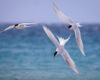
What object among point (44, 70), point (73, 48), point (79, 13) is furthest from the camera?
point (73, 48)

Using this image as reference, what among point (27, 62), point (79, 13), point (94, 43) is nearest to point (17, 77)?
point (27, 62)

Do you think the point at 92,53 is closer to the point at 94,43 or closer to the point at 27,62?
the point at 94,43

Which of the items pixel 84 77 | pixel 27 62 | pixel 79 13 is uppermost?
pixel 79 13

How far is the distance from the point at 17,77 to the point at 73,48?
47 centimetres

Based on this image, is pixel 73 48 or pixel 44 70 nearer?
pixel 44 70

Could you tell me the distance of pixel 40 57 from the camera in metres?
2.01

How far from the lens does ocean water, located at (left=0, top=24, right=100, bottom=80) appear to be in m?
1.85

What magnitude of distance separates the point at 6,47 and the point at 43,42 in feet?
0.98

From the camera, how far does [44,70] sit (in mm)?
1885

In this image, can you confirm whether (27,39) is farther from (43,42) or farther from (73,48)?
(73,48)

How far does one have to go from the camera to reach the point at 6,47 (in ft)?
6.82

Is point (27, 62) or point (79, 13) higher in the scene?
point (79, 13)

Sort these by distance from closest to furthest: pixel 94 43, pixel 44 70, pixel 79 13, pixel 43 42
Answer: pixel 79 13 < pixel 44 70 < pixel 43 42 < pixel 94 43

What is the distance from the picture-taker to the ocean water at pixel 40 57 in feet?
6.07
